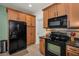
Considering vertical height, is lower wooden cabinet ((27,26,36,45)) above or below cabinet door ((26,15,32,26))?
below

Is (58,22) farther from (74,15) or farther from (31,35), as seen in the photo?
(31,35)

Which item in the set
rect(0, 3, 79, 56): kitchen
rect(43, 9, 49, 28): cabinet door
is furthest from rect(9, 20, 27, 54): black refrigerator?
rect(43, 9, 49, 28): cabinet door

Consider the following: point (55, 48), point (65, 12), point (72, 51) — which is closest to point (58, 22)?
point (65, 12)

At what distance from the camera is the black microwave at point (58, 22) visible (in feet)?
7.96

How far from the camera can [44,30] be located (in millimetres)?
2295

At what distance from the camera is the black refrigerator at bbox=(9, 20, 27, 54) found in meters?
2.28

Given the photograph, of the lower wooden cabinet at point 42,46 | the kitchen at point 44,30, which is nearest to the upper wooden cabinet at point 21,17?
the kitchen at point 44,30

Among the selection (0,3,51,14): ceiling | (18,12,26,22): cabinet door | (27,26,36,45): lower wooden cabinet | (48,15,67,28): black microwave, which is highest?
(0,3,51,14): ceiling

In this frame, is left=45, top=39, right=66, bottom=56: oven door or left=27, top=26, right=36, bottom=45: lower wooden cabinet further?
left=27, top=26, right=36, bottom=45: lower wooden cabinet

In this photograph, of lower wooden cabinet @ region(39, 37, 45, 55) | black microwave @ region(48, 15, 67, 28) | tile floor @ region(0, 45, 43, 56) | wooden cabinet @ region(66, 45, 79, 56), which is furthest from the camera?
black microwave @ region(48, 15, 67, 28)

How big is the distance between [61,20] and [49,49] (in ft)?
2.32

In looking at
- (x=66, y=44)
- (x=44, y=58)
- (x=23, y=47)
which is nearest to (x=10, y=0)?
(x=23, y=47)

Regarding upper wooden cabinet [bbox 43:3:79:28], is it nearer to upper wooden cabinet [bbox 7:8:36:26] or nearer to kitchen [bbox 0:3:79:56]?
kitchen [bbox 0:3:79:56]

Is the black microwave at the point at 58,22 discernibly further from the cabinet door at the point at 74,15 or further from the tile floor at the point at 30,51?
the tile floor at the point at 30,51
